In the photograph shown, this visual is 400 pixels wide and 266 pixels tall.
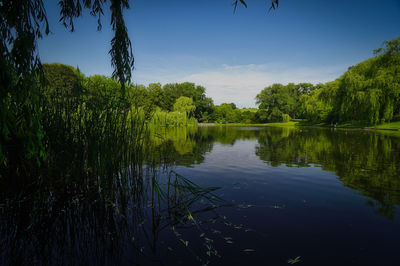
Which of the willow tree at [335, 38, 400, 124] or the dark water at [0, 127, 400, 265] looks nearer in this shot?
the dark water at [0, 127, 400, 265]

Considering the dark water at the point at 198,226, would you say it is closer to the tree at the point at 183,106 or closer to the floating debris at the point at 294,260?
the floating debris at the point at 294,260

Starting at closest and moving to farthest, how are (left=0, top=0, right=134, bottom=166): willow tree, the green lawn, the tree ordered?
(left=0, top=0, right=134, bottom=166): willow tree, the green lawn, the tree

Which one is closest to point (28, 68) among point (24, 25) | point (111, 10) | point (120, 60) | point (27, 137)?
point (24, 25)

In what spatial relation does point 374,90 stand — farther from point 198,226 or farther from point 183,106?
point 183,106

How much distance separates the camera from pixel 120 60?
11.6 ft

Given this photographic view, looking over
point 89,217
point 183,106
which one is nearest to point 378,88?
point 89,217

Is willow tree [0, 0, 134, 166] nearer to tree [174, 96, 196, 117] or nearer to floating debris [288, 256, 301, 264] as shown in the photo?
floating debris [288, 256, 301, 264]

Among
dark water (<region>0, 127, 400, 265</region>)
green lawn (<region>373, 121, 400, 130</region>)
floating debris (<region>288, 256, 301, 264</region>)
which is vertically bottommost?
floating debris (<region>288, 256, 301, 264</region>)

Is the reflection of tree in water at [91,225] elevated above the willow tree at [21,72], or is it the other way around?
the willow tree at [21,72]

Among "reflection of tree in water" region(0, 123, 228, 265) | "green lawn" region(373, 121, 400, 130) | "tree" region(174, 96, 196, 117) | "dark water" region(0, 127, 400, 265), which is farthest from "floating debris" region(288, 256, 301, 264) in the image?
"tree" region(174, 96, 196, 117)

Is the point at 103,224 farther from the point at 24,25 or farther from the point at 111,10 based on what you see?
the point at 111,10

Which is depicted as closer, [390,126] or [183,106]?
[390,126]

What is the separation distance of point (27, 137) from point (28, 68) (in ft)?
2.38

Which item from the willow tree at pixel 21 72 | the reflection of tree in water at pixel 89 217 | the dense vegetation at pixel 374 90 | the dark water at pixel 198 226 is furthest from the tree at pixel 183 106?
the willow tree at pixel 21 72
